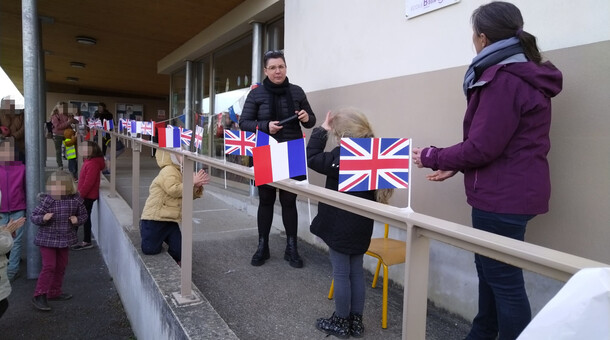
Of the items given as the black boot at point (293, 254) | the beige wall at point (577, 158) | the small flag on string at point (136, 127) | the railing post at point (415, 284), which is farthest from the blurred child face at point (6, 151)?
the railing post at point (415, 284)

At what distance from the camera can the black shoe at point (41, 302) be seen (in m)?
3.73

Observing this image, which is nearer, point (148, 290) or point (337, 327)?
point (337, 327)

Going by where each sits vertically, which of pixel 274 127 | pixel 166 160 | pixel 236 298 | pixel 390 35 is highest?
pixel 390 35

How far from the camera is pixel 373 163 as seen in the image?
1.43 meters

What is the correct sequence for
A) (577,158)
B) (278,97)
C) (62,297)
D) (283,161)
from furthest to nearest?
(62,297), (278,97), (577,158), (283,161)

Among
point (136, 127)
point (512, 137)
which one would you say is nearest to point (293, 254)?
point (512, 137)

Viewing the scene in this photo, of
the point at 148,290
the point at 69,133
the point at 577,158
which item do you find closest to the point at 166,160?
the point at 148,290

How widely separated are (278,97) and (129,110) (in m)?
17.0

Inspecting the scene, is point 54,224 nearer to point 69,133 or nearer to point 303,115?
point 303,115

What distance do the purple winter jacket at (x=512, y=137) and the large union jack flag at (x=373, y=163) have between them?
1.46 ft

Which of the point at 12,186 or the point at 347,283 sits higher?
the point at 12,186

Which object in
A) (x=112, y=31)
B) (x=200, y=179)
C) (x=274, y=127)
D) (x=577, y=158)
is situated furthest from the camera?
(x=112, y=31)

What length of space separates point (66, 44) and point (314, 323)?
9.79 m

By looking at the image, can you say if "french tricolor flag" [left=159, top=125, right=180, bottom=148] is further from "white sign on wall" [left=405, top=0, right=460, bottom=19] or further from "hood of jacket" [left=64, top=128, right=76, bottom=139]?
"hood of jacket" [left=64, top=128, right=76, bottom=139]
